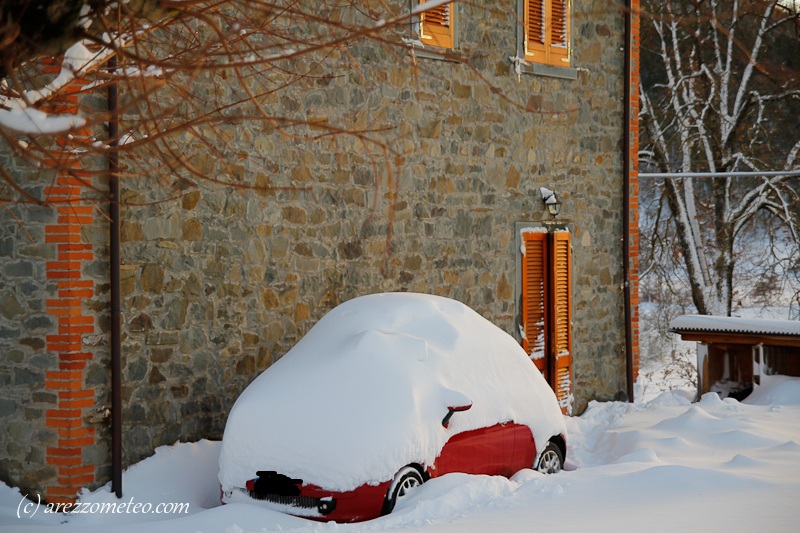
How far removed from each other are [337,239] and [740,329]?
20.1 feet

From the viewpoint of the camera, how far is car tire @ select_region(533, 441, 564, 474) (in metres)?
8.73

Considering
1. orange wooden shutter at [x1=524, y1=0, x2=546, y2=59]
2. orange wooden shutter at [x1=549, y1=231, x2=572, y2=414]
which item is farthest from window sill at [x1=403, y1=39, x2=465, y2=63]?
orange wooden shutter at [x1=549, y1=231, x2=572, y2=414]

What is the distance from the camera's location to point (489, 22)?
1195cm

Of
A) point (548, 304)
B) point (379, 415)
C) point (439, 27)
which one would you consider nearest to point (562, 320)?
point (548, 304)

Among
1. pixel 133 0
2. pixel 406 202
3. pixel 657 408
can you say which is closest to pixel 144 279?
pixel 406 202

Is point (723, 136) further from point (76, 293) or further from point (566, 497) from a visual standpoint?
point (76, 293)

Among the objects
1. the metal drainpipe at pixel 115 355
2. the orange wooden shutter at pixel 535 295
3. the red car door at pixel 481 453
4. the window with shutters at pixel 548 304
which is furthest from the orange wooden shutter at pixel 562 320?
the metal drainpipe at pixel 115 355

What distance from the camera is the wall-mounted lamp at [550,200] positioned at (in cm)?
1265

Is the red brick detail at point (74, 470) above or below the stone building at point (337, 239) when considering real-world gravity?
below

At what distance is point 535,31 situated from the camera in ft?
41.3

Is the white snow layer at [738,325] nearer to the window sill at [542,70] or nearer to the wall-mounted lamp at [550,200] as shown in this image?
the wall-mounted lamp at [550,200]

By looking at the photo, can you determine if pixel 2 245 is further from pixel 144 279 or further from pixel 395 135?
pixel 395 135

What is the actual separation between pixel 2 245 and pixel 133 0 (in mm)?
4828

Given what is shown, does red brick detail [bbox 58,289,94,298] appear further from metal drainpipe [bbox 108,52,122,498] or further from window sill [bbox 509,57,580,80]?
window sill [bbox 509,57,580,80]
